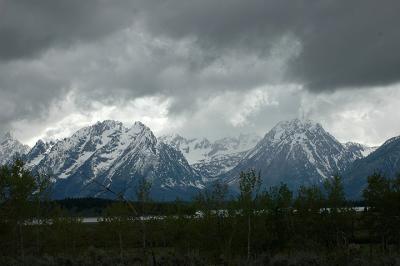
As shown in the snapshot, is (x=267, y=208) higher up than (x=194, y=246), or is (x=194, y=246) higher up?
(x=267, y=208)

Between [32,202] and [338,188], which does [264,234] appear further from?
[32,202]

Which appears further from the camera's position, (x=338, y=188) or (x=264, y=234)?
(x=338, y=188)

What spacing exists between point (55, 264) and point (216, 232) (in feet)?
95.2

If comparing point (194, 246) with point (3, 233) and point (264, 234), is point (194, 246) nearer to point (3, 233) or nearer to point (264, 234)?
point (264, 234)

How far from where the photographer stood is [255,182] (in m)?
70.4

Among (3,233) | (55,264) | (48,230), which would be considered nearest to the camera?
(55,264)

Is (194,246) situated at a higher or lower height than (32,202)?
lower

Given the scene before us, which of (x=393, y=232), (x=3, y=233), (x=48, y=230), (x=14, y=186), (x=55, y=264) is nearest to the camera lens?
(x=55, y=264)

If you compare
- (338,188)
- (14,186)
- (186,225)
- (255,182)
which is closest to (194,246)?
(186,225)

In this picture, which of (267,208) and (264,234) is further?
(267,208)

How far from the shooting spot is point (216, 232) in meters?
74.6

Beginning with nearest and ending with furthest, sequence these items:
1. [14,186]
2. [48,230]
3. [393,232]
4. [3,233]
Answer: [14,186]
[3,233]
[393,232]
[48,230]

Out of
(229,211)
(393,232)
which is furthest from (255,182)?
(393,232)

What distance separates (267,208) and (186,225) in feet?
44.5
